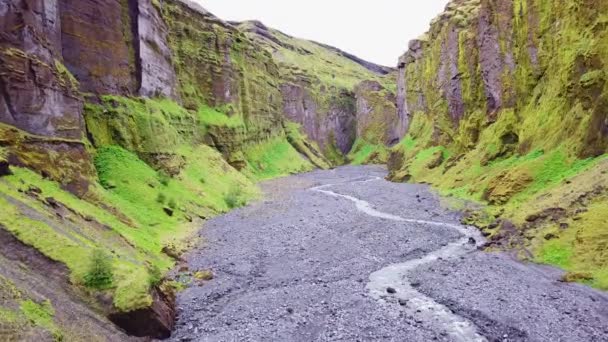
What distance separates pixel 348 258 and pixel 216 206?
1459 cm

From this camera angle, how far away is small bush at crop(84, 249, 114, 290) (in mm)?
11953

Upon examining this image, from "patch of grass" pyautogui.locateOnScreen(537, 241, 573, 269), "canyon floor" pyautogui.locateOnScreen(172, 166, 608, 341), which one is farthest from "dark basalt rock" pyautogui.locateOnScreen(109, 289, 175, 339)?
"patch of grass" pyautogui.locateOnScreen(537, 241, 573, 269)

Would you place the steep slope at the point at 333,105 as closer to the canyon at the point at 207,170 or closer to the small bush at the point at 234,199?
the canyon at the point at 207,170

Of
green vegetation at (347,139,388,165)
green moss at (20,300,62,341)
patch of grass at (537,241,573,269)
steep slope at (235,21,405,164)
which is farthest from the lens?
steep slope at (235,21,405,164)

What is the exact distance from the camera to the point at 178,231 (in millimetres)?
23781

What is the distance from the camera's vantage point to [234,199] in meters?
34.0

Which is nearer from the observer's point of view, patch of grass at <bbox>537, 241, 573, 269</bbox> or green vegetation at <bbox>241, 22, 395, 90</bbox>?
patch of grass at <bbox>537, 241, 573, 269</bbox>

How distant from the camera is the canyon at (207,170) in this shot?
1230cm

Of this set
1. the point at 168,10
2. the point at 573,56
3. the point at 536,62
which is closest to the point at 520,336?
the point at 573,56

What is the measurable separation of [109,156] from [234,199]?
10674mm

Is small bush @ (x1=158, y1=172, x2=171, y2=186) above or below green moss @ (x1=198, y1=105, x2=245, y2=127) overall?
below

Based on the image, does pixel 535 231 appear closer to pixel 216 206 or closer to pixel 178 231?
pixel 178 231

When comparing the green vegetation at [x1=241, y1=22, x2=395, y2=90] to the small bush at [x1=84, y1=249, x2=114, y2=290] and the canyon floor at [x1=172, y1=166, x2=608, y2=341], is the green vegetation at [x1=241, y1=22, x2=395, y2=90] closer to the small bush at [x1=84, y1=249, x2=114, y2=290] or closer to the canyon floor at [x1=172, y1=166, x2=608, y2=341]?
the canyon floor at [x1=172, y1=166, x2=608, y2=341]

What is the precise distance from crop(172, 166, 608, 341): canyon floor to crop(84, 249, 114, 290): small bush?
258 centimetres
